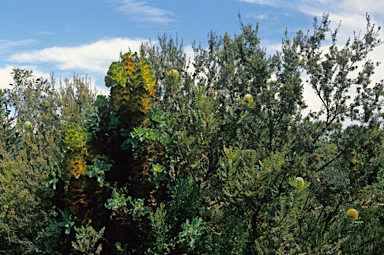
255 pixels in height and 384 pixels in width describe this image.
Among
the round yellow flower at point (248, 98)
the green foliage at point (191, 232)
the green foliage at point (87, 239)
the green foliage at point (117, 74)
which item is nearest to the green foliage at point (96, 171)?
the green foliage at point (87, 239)

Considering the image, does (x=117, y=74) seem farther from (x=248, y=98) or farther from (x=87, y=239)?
(x=87, y=239)

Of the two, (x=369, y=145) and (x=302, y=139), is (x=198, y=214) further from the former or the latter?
(x=369, y=145)

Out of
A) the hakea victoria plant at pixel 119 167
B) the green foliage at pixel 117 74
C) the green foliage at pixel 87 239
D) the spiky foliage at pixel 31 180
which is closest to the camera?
the green foliage at pixel 87 239

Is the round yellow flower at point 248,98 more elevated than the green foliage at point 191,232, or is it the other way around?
the round yellow flower at point 248,98

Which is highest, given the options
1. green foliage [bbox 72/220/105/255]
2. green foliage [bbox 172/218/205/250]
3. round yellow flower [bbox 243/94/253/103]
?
round yellow flower [bbox 243/94/253/103]

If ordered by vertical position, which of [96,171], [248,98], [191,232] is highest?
[248,98]

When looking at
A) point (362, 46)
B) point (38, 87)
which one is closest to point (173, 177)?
point (362, 46)

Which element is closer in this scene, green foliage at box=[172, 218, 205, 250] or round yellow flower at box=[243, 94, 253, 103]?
green foliage at box=[172, 218, 205, 250]

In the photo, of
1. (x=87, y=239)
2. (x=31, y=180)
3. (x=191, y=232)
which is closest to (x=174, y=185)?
(x=191, y=232)

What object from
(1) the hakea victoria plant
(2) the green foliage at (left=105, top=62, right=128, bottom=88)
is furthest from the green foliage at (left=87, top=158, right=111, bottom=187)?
(2) the green foliage at (left=105, top=62, right=128, bottom=88)

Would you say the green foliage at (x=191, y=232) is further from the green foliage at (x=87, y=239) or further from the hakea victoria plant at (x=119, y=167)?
the green foliage at (x=87, y=239)

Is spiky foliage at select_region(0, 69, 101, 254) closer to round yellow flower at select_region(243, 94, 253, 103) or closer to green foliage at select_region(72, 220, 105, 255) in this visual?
green foliage at select_region(72, 220, 105, 255)

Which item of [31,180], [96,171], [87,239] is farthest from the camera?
[31,180]

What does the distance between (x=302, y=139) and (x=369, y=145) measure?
895 mm
